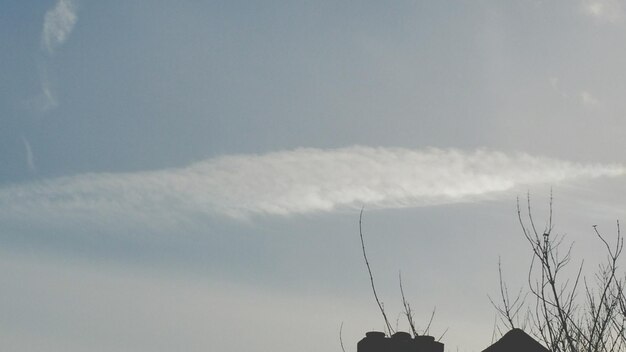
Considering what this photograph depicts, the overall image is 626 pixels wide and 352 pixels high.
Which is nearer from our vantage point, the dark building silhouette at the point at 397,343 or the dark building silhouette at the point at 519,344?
the dark building silhouette at the point at 397,343

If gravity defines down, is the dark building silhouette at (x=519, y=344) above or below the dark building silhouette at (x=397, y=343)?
above

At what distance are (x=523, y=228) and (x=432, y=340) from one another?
7.12ft

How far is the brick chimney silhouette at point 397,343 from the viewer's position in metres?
9.33

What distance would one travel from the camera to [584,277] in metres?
9.20

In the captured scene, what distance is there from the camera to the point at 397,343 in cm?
948

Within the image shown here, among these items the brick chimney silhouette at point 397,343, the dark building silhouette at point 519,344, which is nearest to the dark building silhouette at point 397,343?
the brick chimney silhouette at point 397,343

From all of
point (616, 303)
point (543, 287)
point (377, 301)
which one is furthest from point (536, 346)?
point (377, 301)

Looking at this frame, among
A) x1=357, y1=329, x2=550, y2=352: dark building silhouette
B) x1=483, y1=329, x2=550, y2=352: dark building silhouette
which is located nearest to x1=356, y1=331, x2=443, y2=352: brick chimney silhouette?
x1=357, y1=329, x2=550, y2=352: dark building silhouette

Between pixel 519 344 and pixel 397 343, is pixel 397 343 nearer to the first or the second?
pixel 397 343

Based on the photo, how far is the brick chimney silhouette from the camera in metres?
9.33

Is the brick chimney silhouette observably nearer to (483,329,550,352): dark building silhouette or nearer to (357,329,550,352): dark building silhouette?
(357,329,550,352): dark building silhouette

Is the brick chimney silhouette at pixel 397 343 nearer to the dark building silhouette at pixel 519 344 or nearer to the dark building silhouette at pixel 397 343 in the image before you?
the dark building silhouette at pixel 397 343

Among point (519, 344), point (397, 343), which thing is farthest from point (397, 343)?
point (519, 344)

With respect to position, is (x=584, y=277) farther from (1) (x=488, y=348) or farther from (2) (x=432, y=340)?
(1) (x=488, y=348)
